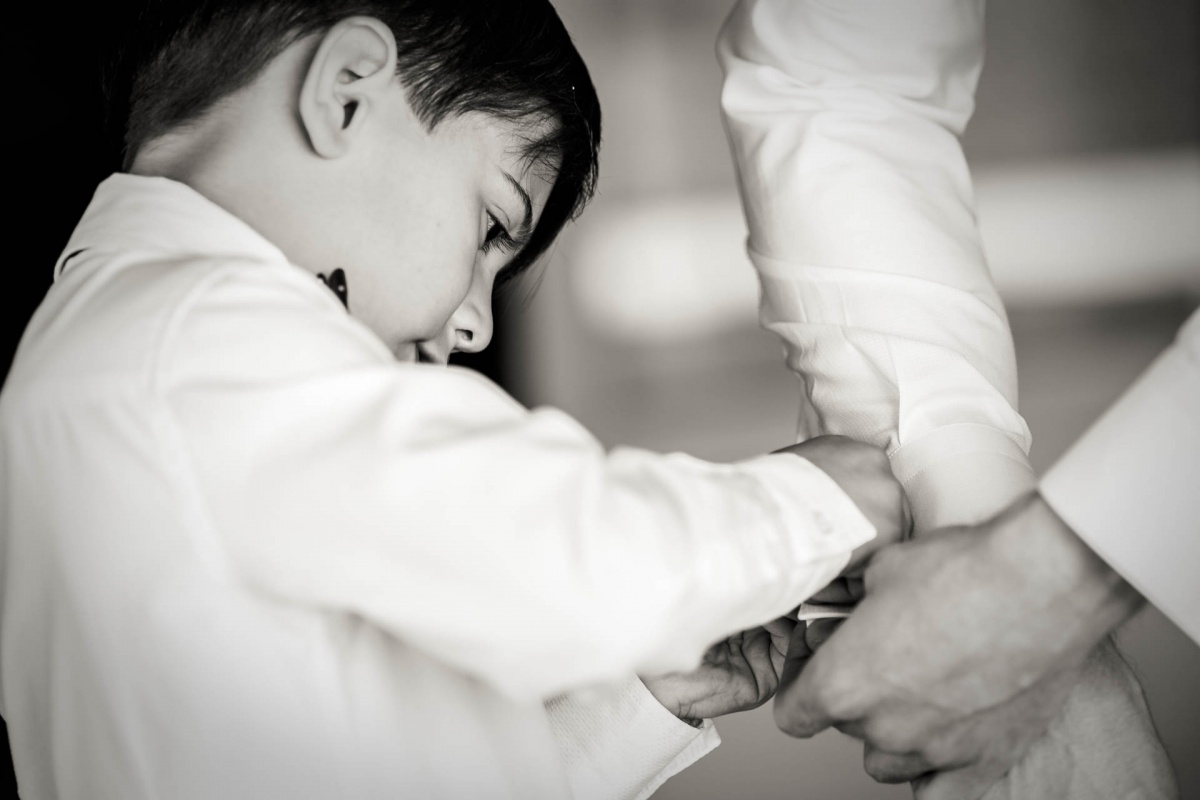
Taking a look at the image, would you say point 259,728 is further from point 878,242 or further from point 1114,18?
point 1114,18

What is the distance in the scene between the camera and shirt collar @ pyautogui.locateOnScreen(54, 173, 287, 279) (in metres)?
0.63

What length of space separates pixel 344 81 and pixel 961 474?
50 cm

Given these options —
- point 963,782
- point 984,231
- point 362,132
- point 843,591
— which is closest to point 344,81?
point 362,132

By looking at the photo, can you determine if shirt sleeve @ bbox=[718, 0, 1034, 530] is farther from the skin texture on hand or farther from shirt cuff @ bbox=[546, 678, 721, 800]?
shirt cuff @ bbox=[546, 678, 721, 800]

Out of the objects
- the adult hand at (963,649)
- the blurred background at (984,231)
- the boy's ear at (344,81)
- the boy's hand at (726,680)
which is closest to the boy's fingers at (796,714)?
the adult hand at (963,649)

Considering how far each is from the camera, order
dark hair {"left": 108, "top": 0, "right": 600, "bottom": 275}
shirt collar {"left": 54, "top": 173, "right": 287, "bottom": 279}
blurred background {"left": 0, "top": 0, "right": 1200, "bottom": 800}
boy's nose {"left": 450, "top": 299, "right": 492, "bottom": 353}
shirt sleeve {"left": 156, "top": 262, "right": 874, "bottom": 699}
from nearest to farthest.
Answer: shirt sleeve {"left": 156, "top": 262, "right": 874, "bottom": 699}, shirt collar {"left": 54, "top": 173, "right": 287, "bottom": 279}, dark hair {"left": 108, "top": 0, "right": 600, "bottom": 275}, boy's nose {"left": 450, "top": 299, "right": 492, "bottom": 353}, blurred background {"left": 0, "top": 0, "right": 1200, "bottom": 800}

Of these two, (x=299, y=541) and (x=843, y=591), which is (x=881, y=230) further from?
(x=299, y=541)

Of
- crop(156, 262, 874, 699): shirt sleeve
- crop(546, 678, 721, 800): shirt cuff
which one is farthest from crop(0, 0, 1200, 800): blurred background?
crop(156, 262, 874, 699): shirt sleeve

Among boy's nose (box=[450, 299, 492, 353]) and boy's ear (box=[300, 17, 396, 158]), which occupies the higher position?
boy's ear (box=[300, 17, 396, 158])

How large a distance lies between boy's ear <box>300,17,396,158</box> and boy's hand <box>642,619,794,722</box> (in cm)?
46

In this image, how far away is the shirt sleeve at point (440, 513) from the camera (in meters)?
0.51

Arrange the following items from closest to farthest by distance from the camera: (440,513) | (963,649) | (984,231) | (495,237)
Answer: (440,513) → (963,649) → (495,237) → (984,231)

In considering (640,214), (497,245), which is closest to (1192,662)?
(640,214)

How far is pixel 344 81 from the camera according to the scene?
705 millimetres
